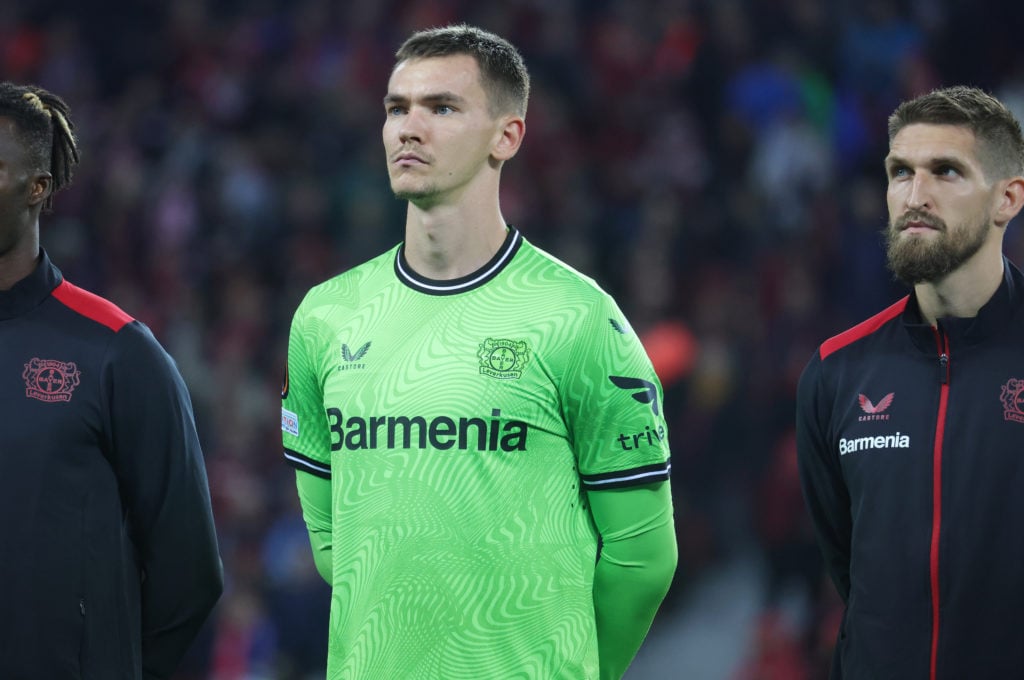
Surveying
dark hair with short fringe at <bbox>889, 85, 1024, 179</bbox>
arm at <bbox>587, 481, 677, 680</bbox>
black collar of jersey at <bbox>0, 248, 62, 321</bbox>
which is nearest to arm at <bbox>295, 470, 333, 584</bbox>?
arm at <bbox>587, 481, 677, 680</bbox>

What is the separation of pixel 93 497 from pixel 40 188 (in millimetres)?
788

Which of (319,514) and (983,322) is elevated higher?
(983,322)

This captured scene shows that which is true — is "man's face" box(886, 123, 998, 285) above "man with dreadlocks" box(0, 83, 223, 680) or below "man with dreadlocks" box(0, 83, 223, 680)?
above

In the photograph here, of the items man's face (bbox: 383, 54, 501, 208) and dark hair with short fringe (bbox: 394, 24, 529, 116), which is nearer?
man's face (bbox: 383, 54, 501, 208)

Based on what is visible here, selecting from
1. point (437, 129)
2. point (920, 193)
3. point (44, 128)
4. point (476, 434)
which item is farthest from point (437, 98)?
point (920, 193)

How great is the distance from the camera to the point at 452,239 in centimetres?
409

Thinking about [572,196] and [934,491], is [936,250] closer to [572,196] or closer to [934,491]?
[934,491]

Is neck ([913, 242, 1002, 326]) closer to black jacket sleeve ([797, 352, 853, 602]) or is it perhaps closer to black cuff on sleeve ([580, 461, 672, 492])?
black jacket sleeve ([797, 352, 853, 602])

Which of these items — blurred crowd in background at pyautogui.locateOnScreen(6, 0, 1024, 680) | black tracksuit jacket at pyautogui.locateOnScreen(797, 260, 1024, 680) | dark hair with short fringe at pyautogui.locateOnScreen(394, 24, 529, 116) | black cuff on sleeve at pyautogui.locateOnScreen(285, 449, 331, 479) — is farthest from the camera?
blurred crowd in background at pyautogui.locateOnScreen(6, 0, 1024, 680)

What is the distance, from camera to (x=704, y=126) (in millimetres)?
10703

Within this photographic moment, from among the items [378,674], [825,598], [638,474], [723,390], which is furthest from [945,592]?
[723,390]

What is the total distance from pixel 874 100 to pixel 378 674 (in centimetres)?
728

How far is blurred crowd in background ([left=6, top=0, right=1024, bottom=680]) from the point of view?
845 cm

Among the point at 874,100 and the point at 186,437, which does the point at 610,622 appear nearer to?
the point at 186,437
